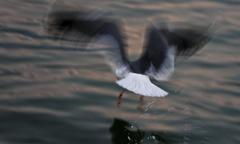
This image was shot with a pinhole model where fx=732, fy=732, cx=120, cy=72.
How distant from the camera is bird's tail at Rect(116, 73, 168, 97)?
7215 mm

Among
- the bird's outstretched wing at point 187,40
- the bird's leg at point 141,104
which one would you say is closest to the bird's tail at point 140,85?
the bird's outstretched wing at point 187,40

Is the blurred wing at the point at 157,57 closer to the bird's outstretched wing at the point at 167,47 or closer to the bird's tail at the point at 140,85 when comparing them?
the bird's outstretched wing at the point at 167,47

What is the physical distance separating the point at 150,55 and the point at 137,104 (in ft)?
2.45

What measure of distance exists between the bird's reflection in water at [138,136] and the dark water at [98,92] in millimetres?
10

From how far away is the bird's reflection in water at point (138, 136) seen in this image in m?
7.48

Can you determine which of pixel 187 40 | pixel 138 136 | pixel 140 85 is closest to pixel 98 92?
pixel 138 136

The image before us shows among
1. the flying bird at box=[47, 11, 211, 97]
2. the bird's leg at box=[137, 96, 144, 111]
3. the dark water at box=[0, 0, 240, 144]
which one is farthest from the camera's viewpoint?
the bird's leg at box=[137, 96, 144, 111]

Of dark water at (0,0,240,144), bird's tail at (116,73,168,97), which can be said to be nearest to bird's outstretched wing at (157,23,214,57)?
bird's tail at (116,73,168,97)

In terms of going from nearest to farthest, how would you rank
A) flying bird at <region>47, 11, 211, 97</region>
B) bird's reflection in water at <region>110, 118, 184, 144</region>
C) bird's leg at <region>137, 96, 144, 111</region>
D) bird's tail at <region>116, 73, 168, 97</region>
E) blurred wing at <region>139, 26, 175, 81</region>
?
bird's tail at <region>116, 73, 168, 97</region> → flying bird at <region>47, 11, 211, 97</region> → bird's reflection in water at <region>110, 118, 184, 144</region> → blurred wing at <region>139, 26, 175, 81</region> → bird's leg at <region>137, 96, 144, 111</region>

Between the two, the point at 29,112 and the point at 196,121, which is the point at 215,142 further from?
the point at 29,112

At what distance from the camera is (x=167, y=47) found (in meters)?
7.79

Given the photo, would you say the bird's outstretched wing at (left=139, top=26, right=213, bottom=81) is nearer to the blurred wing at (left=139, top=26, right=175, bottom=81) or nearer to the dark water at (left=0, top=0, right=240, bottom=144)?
the blurred wing at (left=139, top=26, right=175, bottom=81)

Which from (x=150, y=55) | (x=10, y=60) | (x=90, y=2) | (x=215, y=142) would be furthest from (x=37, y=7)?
(x=215, y=142)

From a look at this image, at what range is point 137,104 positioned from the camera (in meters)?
8.41
